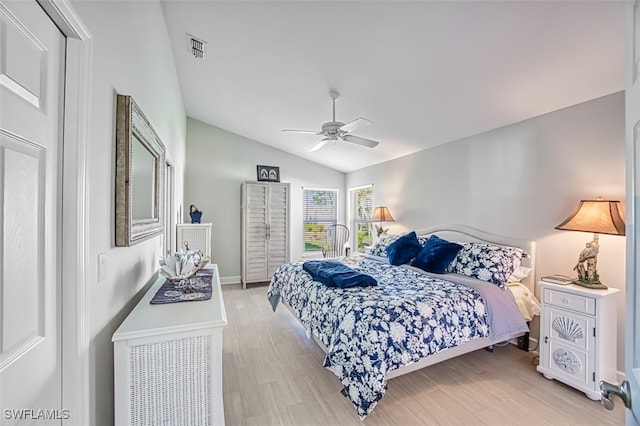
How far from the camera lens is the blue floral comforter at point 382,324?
1850mm

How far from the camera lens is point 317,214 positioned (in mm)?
6344

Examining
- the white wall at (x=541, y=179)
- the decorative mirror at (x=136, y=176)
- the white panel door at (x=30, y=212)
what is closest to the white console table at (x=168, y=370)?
the white panel door at (x=30, y=212)

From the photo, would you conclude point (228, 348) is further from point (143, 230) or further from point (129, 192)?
point (129, 192)

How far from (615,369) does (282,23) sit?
3.87 m

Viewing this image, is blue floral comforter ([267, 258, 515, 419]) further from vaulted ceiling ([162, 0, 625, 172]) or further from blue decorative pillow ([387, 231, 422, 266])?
vaulted ceiling ([162, 0, 625, 172])

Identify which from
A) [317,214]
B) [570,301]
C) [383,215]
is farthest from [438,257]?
[317,214]

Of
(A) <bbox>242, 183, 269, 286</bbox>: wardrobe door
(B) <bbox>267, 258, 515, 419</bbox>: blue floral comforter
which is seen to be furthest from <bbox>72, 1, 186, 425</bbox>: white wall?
(A) <bbox>242, 183, 269, 286</bbox>: wardrobe door

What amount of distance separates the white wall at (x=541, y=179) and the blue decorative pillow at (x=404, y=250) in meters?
0.73

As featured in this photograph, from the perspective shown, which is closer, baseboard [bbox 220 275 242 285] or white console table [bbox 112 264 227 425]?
white console table [bbox 112 264 227 425]

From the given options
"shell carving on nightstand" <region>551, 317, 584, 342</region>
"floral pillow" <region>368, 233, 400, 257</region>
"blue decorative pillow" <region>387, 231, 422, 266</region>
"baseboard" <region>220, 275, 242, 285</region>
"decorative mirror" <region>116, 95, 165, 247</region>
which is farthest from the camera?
"baseboard" <region>220, 275, 242, 285</region>

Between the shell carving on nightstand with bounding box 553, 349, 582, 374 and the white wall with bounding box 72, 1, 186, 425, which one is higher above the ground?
the white wall with bounding box 72, 1, 186, 425

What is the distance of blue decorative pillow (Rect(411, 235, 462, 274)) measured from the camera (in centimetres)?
308

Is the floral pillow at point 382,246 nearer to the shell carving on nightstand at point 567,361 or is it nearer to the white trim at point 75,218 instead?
the shell carving on nightstand at point 567,361

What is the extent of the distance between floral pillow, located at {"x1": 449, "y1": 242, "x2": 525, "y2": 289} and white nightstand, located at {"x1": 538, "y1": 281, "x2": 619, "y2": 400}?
35 cm
